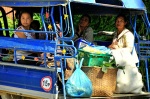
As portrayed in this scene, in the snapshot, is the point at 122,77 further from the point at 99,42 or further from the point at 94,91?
the point at 99,42

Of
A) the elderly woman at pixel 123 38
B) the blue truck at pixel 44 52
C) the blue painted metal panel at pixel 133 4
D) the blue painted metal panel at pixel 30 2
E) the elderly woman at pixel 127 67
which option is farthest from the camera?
the elderly woman at pixel 123 38

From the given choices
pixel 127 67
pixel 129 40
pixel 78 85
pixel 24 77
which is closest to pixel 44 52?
pixel 24 77

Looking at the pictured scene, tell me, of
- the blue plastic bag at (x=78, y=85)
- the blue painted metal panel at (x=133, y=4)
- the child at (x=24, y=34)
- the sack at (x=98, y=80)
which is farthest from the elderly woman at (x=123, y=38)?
the child at (x=24, y=34)

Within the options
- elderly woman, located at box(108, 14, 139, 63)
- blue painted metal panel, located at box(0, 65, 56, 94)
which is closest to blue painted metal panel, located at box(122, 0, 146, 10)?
elderly woman, located at box(108, 14, 139, 63)

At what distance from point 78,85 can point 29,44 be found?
98cm

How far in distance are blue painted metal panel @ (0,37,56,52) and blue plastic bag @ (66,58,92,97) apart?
1.55 ft

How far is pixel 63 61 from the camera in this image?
18.5ft

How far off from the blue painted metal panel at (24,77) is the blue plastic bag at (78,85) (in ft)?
0.74

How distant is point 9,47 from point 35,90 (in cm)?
79

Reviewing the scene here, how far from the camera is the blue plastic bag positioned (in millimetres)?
5148

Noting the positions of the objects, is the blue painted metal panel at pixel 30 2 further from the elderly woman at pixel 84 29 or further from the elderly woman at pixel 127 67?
the elderly woman at pixel 84 29

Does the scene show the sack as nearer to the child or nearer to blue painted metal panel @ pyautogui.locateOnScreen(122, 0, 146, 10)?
the child

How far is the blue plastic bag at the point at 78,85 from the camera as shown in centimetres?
515

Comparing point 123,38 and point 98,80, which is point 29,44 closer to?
point 98,80
